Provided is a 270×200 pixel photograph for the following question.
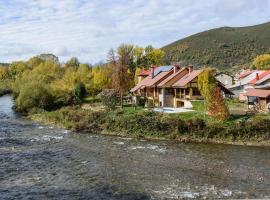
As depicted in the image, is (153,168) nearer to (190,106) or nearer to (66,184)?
(66,184)

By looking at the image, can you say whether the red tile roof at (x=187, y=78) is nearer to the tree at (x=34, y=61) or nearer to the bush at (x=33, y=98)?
the bush at (x=33, y=98)

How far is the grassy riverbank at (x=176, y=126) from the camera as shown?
44.1 metres

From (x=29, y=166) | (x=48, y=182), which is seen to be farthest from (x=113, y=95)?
(x=48, y=182)

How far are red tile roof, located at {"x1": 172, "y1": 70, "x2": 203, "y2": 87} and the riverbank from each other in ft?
29.6

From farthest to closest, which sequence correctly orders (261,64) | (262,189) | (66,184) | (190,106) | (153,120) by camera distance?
(261,64) < (190,106) < (153,120) < (66,184) < (262,189)

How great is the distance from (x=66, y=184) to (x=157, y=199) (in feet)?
23.1

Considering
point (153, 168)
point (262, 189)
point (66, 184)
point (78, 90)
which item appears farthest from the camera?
point (78, 90)

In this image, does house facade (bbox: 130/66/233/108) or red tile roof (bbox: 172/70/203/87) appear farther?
house facade (bbox: 130/66/233/108)

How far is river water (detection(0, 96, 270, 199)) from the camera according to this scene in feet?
88.9

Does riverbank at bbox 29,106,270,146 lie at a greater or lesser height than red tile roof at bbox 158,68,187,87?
lesser

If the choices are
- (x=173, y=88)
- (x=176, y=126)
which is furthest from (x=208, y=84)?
(x=173, y=88)

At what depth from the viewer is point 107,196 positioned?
2627cm

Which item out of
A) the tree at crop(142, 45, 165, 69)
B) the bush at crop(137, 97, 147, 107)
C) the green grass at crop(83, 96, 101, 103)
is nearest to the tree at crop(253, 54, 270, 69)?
the tree at crop(142, 45, 165, 69)

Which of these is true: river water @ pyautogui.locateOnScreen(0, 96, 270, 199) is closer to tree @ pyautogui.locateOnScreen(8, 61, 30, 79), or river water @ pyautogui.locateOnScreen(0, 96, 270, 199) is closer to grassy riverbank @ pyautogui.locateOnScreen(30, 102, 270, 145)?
grassy riverbank @ pyautogui.locateOnScreen(30, 102, 270, 145)
